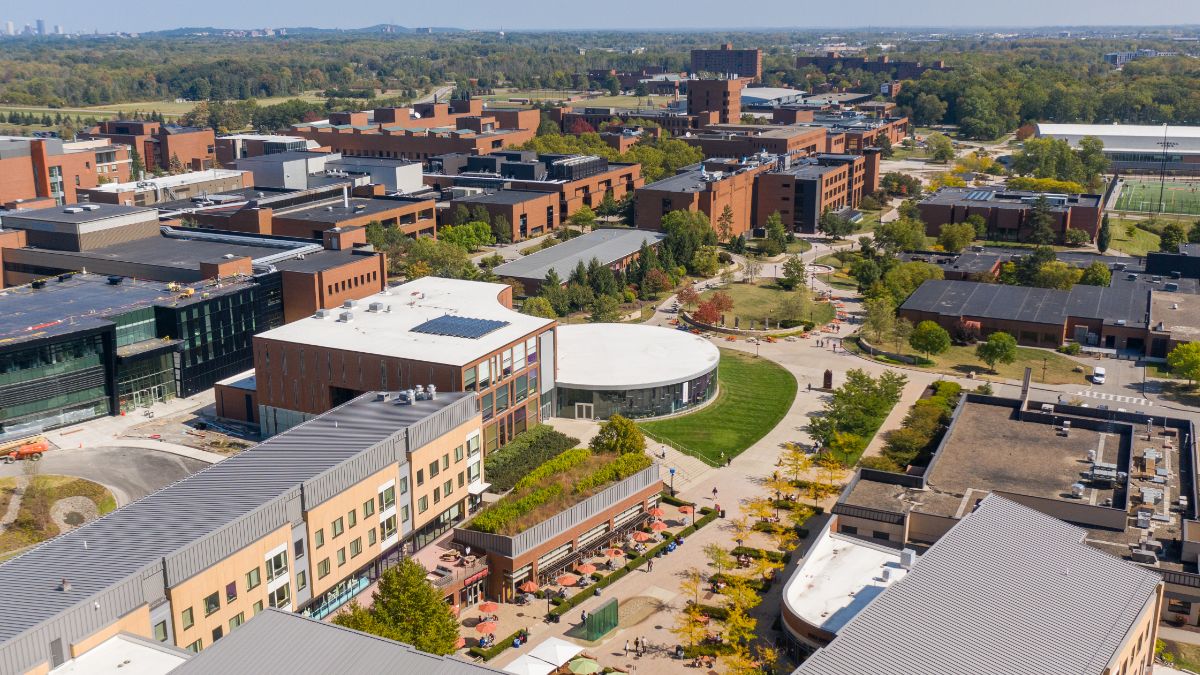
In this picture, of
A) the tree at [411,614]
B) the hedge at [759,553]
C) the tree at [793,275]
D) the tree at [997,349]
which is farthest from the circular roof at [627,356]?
the tree at [411,614]

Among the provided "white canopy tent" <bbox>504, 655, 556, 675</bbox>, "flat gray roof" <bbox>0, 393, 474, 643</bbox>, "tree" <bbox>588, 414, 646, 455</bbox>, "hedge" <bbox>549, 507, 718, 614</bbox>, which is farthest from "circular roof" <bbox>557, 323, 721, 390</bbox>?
"white canopy tent" <bbox>504, 655, 556, 675</bbox>

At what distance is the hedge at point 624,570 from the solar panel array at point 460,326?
1525 cm

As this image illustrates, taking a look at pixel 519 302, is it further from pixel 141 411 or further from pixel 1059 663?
pixel 1059 663

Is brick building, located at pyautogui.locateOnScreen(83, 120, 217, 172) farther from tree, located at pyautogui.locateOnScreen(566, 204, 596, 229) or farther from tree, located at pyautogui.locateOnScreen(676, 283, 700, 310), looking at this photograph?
tree, located at pyautogui.locateOnScreen(676, 283, 700, 310)

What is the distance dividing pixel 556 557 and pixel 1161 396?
143ft

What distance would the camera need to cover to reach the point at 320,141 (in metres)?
145

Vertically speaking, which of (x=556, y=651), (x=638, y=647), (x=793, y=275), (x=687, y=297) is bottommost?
(x=638, y=647)

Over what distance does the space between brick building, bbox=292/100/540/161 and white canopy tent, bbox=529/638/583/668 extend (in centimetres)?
10627

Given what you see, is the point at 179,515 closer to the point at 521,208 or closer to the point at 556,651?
the point at 556,651

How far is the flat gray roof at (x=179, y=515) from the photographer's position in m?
29.5

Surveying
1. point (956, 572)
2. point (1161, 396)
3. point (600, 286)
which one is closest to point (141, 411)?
point (600, 286)

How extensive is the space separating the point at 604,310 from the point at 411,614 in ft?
148

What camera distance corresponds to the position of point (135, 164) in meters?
134

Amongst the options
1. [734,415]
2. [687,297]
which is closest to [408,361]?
[734,415]
